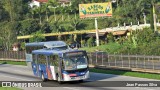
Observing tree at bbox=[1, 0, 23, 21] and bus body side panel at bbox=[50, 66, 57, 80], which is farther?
tree at bbox=[1, 0, 23, 21]

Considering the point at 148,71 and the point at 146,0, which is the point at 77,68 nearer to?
the point at 148,71

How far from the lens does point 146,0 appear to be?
110 meters

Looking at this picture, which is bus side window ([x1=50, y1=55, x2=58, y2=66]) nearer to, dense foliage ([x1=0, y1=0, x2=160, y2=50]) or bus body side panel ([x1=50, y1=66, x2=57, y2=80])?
bus body side panel ([x1=50, y1=66, x2=57, y2=80])

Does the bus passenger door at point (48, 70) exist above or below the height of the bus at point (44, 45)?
below

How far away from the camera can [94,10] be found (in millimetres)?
76688

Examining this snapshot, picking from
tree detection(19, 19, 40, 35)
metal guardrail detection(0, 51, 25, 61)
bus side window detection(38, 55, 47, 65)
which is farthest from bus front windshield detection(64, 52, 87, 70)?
tree detection(19, 19, 40, 35)

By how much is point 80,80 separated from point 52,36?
71699 mm

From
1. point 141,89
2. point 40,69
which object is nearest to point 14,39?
point 40,69

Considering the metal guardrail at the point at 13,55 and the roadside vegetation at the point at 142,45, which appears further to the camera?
the metal guardrail at the point at 13,55

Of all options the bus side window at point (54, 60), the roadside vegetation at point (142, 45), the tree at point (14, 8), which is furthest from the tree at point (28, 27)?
the bus side window at point (54, 60)

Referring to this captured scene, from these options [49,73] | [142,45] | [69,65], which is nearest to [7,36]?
[142,45]

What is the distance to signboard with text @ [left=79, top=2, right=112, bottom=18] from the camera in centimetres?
7656

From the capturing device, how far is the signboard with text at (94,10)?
7656cm

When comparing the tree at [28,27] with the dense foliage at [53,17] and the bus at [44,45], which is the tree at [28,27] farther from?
the bus at [44,45]
